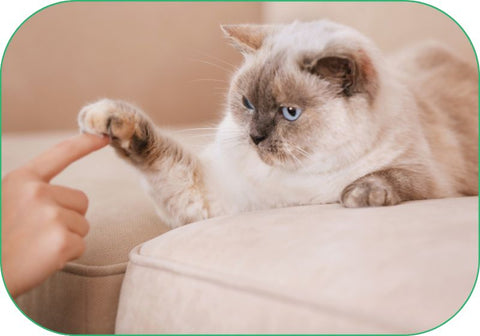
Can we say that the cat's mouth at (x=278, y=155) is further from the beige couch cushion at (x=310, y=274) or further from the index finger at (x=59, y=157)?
the index finger at (x=59, y=157)

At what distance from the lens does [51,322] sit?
3.38ft

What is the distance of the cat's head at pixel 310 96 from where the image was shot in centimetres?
110

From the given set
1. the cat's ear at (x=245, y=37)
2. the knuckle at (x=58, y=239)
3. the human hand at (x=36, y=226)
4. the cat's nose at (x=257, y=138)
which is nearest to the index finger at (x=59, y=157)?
the human hand at (x=36, y=226)

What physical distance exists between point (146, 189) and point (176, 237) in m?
0.38

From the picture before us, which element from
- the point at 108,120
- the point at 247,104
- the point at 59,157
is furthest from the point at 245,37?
the point at 59,157

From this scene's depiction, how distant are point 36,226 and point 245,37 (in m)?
0.72

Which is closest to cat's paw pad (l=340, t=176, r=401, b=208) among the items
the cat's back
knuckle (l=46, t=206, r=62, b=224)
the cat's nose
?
the cat's nose

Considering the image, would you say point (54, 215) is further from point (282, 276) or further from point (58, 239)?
point (282, 276)

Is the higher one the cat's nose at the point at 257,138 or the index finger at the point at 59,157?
the index finger at the point at 59,157

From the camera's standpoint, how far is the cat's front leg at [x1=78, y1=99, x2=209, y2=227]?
1.13 m

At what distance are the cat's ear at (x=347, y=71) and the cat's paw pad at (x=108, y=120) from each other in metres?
0.41

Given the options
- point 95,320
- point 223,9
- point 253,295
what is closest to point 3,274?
point 95,320

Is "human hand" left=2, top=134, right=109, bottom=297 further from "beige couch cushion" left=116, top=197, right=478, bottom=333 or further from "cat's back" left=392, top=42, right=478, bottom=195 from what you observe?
"cat's back" left=392, top=42, right=478, bottom=195

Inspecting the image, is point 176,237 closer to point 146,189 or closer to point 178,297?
point 178,297
